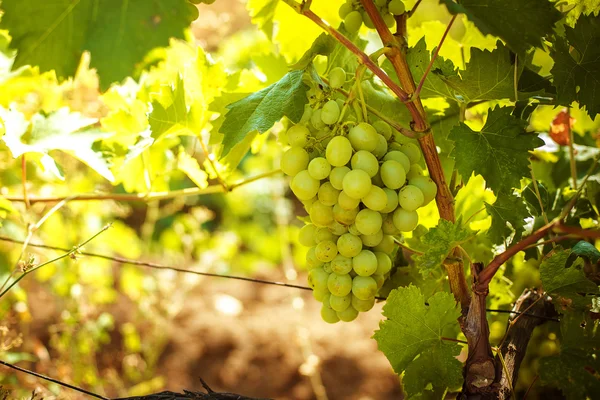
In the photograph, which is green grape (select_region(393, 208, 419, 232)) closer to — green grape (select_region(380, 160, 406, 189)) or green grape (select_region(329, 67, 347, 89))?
green grape (select_region(380, 160, 406, 189))

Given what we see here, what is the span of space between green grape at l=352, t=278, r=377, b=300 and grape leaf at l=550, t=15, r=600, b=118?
0.30 m

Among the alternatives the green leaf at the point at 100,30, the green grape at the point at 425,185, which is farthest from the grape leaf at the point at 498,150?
the green leaf at the point at 100,30

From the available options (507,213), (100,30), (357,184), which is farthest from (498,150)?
(100,30)

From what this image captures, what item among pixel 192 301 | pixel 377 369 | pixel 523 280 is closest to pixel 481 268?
pixel 523 280

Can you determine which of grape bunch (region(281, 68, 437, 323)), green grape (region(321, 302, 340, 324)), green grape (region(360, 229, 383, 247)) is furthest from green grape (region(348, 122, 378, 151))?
green grape (region(321, 302, 340, 324))

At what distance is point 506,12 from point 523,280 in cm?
58

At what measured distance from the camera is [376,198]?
591 mm

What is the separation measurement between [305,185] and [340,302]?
16cm

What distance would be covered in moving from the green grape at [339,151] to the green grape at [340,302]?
0.18m

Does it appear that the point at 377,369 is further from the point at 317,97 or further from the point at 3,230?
the point at 317,97

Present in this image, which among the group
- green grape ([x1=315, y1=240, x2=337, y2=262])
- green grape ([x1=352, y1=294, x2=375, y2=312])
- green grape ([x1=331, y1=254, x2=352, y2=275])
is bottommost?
green grape ([x1=352, y1=294, x2=375, y2=312])

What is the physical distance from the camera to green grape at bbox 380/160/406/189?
23.6 inches

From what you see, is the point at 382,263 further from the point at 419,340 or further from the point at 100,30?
the point at 100,30

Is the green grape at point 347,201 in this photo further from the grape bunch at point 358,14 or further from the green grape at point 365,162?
the grape bunch at point 358,14
